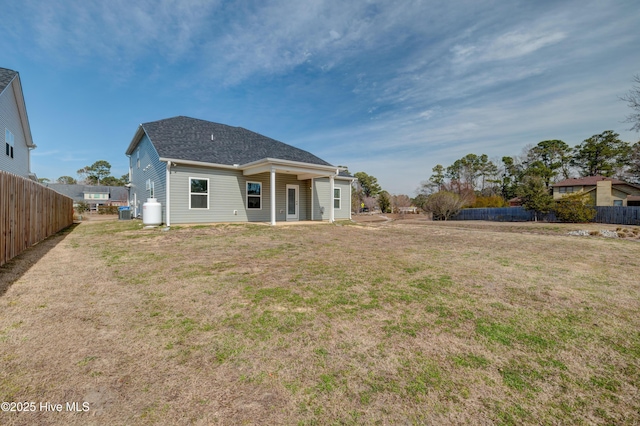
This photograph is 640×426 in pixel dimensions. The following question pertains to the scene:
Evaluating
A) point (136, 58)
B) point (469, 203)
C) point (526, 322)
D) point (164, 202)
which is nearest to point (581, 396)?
point (526, 322)

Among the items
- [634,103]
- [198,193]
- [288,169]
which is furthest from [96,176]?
[634,103]

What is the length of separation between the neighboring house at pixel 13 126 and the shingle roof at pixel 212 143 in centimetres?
555

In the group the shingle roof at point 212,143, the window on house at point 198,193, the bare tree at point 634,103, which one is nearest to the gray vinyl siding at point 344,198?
the shingle roof at point 212,143

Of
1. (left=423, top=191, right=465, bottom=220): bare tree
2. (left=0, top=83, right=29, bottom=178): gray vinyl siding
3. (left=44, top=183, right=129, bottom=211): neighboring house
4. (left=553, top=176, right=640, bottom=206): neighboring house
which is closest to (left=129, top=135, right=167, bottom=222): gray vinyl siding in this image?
(left=0, top=83, right=29, bottom=178): gray vinyl siding

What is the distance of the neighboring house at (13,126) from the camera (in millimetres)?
11797

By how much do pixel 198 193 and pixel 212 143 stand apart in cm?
360

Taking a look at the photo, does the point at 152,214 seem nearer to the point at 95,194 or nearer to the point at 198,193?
the point at 198,193

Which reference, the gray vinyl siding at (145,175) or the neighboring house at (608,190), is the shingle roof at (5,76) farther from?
the neighboring house at (608,190)

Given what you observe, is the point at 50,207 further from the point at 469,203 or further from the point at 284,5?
the point at 469,203

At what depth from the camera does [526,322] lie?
2936 millimetres

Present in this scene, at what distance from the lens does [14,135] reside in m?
13.8

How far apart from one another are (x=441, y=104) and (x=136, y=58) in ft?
57.9

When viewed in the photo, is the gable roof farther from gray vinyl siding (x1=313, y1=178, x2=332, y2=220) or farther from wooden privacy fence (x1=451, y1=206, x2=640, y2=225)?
wooden privacy fence (x1=451, y1=206, x2=640, y2=225)

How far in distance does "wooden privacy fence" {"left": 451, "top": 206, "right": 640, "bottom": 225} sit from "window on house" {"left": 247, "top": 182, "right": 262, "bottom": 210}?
74.4 feet
